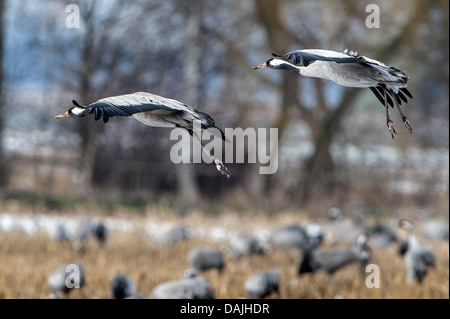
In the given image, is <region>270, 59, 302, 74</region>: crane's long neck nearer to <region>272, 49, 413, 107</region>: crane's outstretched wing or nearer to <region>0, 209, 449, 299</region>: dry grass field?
<region>272, 49, 413, 107</region>: crane's outstretched wing

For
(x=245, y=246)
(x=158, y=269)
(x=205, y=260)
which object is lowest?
(x=158, y=269)

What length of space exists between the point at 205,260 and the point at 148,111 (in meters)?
5.04

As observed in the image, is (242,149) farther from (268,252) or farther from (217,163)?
(217,163)

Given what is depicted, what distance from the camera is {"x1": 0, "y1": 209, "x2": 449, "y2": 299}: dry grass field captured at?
20.1 feet

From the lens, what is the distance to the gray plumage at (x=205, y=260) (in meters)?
7.23

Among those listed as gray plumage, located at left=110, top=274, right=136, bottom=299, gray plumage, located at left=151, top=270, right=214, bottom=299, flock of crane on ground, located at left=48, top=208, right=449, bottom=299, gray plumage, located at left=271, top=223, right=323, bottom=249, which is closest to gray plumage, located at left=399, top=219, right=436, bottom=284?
flock of crane on ground, located at left=48, top=208, right=449, bottom=299

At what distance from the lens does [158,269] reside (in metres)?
7.32

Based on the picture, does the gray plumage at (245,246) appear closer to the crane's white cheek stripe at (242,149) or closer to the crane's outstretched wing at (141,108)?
the crane's outstretched wing at (141,108)

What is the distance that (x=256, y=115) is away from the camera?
24047mm

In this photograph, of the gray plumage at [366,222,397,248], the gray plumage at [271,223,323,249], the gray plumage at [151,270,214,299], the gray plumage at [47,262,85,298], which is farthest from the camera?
the gray plumage at [366,222,397,248]

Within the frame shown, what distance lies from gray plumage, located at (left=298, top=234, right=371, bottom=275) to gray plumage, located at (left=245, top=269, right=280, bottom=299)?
0.91 metres

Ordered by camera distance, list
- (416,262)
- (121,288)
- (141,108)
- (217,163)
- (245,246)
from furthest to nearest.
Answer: (245,246)
(416,262)
(121,288)
(217,163)
(141,108)

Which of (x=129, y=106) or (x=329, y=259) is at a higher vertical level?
(x=129, y=106)

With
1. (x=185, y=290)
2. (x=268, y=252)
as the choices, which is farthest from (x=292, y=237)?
(x=185, y=290)
